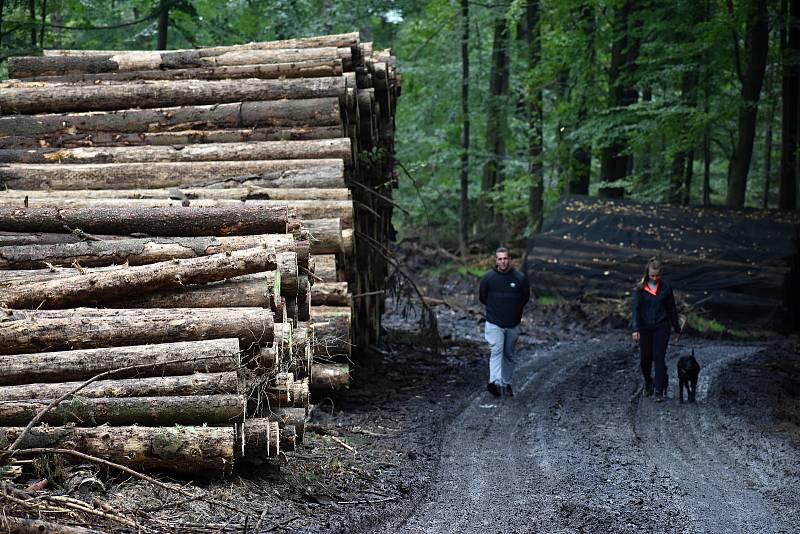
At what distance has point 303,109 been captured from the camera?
12.6m

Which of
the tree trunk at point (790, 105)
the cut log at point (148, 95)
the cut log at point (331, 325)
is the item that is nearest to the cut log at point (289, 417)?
the cut log at point (331, 325)

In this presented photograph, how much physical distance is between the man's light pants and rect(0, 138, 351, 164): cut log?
129 inches

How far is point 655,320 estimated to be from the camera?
39.4 feet

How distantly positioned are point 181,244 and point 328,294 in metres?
3.37

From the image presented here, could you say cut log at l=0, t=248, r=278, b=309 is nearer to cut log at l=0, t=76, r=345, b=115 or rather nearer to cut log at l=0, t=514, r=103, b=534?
cut log at l=0, t=514, r=103, b=534

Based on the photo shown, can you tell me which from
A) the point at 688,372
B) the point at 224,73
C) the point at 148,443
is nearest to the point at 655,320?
the point at 688,372

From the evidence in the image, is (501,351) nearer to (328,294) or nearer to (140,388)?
(328,294)

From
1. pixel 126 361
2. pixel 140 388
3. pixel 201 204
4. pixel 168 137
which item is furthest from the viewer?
pixel 168 137

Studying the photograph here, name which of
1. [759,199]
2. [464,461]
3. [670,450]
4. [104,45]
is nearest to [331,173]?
[464,461]

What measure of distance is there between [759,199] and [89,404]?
3040 cm

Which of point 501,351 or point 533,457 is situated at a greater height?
point 501,351

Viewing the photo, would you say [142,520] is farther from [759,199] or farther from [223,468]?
[759,199]

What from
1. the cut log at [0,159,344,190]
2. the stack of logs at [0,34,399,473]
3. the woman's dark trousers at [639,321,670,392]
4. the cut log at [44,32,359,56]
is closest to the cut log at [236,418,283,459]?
the stack of logs at [0,34,399,473]

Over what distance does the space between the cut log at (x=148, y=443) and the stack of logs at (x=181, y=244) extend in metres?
0.01
